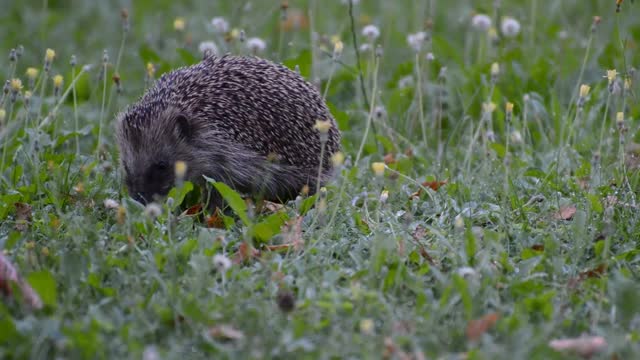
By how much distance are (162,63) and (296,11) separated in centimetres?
344

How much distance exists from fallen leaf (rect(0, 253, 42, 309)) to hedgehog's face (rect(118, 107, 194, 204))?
192 cm

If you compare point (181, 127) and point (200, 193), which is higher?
point (181, 127)

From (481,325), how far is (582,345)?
17.2 inches

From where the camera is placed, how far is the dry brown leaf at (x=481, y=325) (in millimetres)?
4491

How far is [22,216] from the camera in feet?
19.7

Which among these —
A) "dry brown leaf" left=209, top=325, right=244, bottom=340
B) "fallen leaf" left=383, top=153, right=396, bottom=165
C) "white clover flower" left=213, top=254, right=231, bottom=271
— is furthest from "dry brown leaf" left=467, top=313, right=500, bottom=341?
"fallen leaf" left=383, top=153, right=396, bottom=165

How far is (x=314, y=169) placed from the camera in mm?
7121

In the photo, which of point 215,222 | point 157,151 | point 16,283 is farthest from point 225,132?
point 16,283

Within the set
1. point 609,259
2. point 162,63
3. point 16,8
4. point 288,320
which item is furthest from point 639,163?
point 16,8

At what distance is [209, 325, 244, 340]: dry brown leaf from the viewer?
4465mm

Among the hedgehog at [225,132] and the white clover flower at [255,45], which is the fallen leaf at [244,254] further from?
the white clover flower at [255,45]

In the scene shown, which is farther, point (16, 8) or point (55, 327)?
point (16, 8)

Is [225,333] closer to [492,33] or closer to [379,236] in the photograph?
[379,236]

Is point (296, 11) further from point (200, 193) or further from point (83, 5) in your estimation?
point (200, 193)
